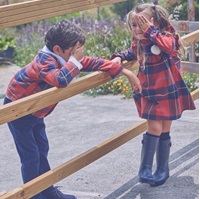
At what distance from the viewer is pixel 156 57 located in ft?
15.0

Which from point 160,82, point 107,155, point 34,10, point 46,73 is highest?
point 34,10

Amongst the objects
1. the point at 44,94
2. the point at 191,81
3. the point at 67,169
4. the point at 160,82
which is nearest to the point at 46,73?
the point at 44,94

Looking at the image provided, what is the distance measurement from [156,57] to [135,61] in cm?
22

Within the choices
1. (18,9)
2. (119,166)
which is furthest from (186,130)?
(18,9)

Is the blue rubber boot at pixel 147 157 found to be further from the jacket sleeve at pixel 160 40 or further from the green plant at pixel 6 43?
the green plant at pixel 6 43

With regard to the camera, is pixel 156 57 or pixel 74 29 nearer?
pixel 74 29

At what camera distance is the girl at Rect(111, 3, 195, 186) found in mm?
4488

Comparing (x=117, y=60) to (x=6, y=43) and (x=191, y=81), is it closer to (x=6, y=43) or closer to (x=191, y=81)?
(x=191, y=81)

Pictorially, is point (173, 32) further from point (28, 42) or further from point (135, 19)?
point (28, 42)

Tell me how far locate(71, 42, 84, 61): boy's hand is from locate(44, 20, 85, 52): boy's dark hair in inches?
0.9

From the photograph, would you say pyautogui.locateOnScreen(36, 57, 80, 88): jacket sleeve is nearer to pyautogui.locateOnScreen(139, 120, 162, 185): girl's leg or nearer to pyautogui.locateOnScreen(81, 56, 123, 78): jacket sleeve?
pyautogui.locateOnScreen(81, 56, 123, 78): jacket sleeve

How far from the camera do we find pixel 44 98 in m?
3.93

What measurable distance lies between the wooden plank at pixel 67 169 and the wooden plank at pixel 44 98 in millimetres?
472

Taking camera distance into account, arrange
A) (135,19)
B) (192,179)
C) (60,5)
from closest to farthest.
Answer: (60,5) < (135,19) < (192,179)
